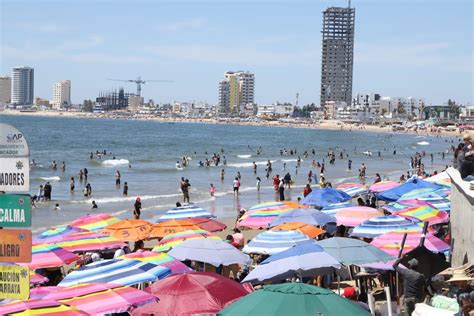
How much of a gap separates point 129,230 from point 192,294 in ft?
24.7

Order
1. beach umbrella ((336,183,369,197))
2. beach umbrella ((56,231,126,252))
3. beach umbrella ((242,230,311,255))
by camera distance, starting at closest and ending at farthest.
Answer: beach umbrella ((242,230,311,255)), beach umbrella ((56,231,126,252)), beach umbrella ((336,183,369,197))

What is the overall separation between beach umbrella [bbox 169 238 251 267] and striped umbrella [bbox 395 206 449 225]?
4.95 meters

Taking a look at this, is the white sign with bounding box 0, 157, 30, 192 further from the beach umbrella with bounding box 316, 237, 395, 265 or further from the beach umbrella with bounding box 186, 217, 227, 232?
the beach umbrella with bounding box 186, 217, 227, 232

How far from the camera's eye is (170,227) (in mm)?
15383

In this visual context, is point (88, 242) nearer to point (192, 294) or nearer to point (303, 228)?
point (303, 228)

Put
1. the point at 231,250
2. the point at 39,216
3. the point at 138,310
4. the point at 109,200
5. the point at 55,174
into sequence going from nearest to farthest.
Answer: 1. the point at 138,310
2. the point at 231,250
3. the point at 39,216
4. the point at 109,200
5. the point at 55,174

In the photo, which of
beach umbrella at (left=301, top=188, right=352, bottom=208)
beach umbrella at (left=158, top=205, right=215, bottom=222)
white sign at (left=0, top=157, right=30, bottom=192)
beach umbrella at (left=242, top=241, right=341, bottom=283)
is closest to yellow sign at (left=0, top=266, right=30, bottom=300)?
white sign at (left=0, top=157, right=30, bottom=192)

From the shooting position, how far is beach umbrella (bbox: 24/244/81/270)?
11953 millimetres

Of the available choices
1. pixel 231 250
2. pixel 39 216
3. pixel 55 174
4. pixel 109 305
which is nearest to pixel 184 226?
pixel 231 250

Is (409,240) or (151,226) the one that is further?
(151,226)

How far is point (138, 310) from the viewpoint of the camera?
8023 millimetres

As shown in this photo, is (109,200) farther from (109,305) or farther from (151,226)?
(109,305)

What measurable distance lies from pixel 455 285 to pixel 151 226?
749 centimetres

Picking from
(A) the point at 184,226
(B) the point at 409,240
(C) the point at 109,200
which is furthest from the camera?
(C) the point at 109,200
